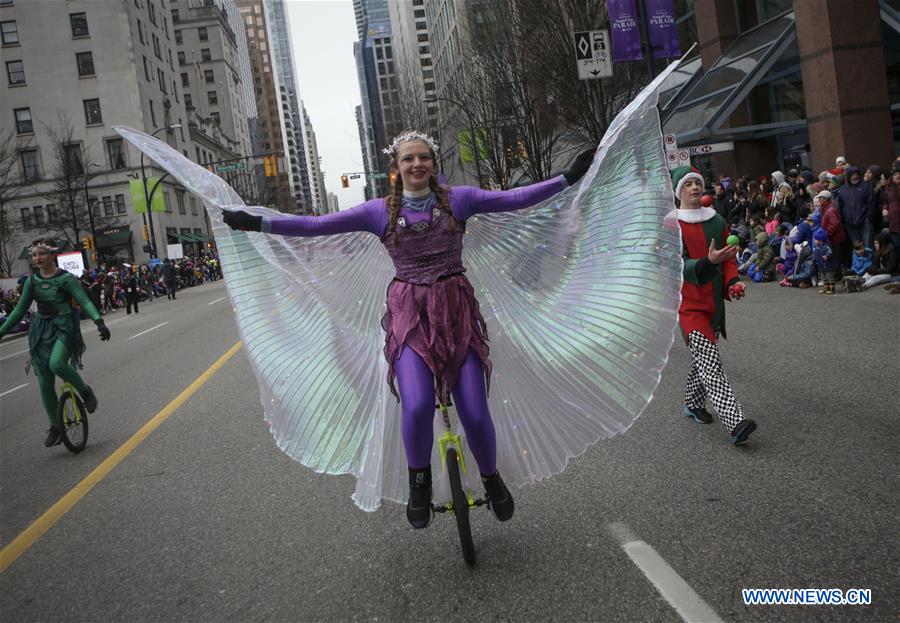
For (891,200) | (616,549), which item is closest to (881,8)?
(891,200)

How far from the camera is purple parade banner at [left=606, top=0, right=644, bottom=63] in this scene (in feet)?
51.4

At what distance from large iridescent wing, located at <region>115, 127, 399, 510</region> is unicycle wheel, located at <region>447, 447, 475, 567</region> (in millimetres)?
462

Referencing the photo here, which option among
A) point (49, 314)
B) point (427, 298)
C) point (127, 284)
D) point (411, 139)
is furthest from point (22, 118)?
point (427, 298)

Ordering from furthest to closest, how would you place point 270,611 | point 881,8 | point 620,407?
point 881,8 → point 620,407 → point 270,611

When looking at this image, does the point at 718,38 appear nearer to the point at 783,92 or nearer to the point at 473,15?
the point at 783,92

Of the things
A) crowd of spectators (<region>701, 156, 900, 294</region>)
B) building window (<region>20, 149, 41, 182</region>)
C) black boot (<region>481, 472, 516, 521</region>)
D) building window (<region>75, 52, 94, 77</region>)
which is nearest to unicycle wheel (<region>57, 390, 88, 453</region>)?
black boot (<region>481, 472, 516, 521</region>)

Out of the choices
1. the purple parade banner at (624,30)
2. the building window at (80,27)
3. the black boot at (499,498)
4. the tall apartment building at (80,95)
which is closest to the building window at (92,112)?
the tall apartment building at (80,95)

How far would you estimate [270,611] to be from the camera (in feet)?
10.6

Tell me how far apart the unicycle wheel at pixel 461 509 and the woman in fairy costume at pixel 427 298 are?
0.12 metres

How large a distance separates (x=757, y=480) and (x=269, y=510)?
9.70 feet

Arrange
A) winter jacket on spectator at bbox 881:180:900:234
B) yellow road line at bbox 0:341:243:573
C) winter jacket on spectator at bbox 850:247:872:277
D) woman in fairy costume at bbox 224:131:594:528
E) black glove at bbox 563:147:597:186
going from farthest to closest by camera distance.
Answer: winter jacket on spectator at bbox 850:247:872:277
winter jacket on spectator at bbox 881:180:900:234
yellow road line at bbox 0:341:243:573
black glove at bbox 563:147:597:186
woman in fairy costume at bbox 224:131:594:528

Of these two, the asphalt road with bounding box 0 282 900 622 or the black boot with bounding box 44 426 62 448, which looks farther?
the black boot with bounding box 44 426 62 448

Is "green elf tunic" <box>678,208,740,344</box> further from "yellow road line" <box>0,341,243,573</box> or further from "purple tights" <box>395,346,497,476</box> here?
"yellow road line" <box>0,341,243,573</box>

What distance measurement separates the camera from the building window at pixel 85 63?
179 feet
